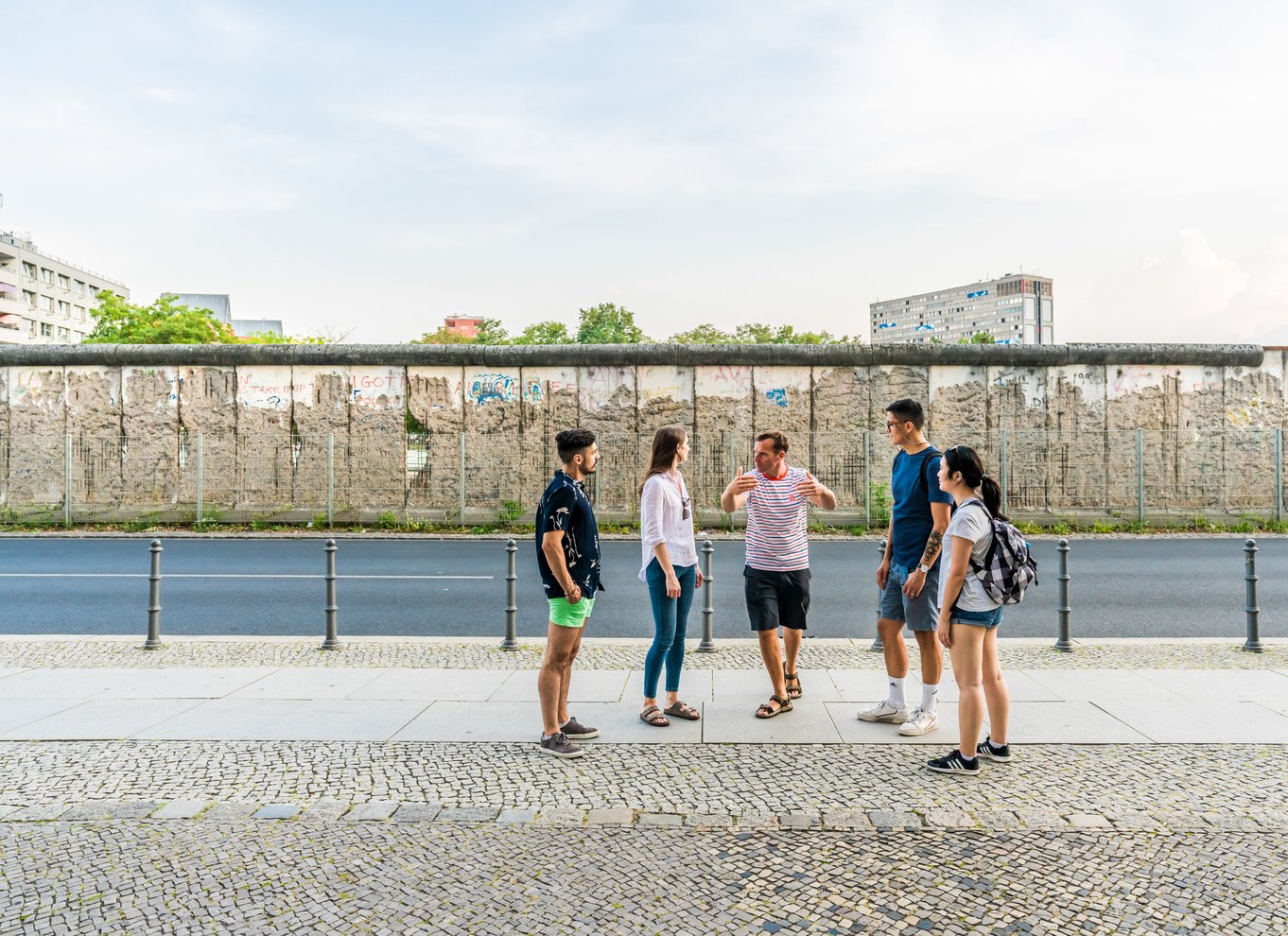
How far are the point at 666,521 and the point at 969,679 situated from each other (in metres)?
1.94

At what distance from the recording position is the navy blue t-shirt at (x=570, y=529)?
17.1 ft

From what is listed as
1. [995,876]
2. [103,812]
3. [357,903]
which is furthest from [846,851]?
[103,812]

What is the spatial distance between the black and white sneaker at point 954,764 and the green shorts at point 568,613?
2.07 m

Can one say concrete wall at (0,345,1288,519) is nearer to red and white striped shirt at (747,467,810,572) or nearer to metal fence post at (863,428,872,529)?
metal fence post at (863,428,872,529)

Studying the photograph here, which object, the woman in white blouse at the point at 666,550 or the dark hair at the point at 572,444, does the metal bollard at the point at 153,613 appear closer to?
the dark hair at the point at 572,444

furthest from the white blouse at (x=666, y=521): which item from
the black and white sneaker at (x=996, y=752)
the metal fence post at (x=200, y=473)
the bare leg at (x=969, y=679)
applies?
the metal fence post at (x=200, y=473)

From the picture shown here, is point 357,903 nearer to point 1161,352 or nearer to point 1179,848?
point 1179,848

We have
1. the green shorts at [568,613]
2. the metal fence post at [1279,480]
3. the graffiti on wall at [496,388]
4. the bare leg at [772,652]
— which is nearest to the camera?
the green shorts at [568,613]

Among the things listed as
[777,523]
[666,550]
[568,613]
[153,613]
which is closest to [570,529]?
[568,613]

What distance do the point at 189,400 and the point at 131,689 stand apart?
15770 mm

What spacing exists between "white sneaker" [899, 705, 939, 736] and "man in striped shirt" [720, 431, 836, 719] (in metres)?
0.81

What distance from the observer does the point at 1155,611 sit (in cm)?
1000

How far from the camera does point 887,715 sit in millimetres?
5930

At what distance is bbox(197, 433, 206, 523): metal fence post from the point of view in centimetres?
2016
